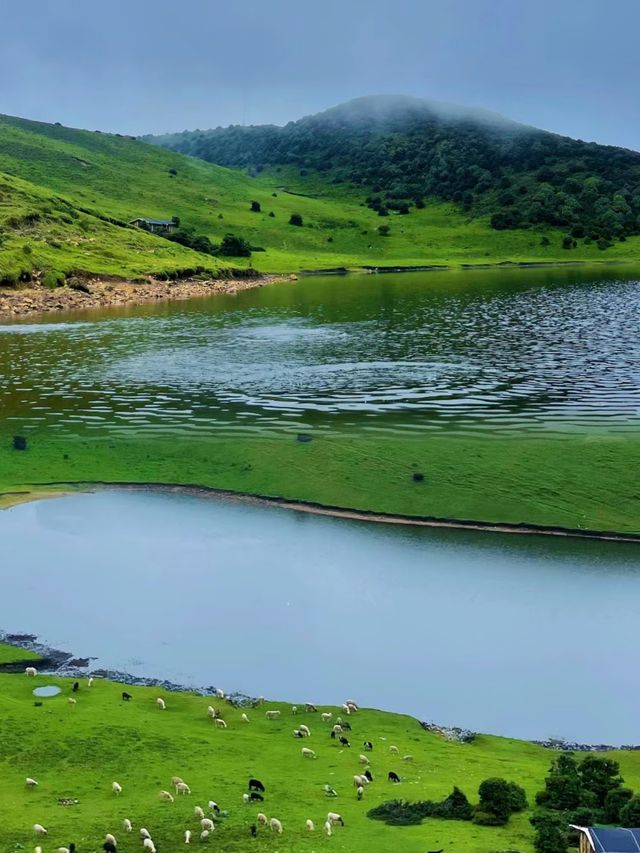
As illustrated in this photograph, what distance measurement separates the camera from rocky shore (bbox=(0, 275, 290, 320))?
14025 centimetres

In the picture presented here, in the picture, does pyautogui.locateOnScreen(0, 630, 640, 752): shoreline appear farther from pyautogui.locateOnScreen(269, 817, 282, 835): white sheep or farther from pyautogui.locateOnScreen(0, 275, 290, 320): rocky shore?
pyautogui.locateOnScreen(0, 275, 290, 320): rocky shore

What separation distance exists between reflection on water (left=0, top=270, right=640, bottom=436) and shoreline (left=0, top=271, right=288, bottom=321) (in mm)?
10491

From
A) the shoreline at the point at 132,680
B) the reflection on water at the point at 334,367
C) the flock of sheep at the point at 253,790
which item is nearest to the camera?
the flock of sheep at the point at 253,790

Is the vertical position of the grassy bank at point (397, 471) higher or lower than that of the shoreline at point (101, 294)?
lower

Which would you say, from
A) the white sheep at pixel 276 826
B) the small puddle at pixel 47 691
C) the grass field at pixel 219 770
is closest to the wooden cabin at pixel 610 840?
the grass field at pixel 219 770

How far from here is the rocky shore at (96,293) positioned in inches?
5522

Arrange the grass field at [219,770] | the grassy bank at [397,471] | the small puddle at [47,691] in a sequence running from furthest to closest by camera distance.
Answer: the grassy bank at [397,471]
the small puddle at [47,691]
the grass field at [219,770]

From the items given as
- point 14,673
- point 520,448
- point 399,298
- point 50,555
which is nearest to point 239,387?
point 520,448

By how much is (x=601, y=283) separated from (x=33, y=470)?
445 ft

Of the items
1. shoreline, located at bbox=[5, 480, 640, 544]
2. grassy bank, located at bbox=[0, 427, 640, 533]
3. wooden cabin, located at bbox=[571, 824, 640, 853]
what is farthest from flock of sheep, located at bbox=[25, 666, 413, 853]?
grassy bank, located at bbox=[0, 427, 640, 533]

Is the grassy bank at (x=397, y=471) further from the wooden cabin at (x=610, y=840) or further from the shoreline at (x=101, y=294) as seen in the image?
the shoreline at (x=101, y=294)

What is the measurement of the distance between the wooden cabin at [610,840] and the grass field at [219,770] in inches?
74.6

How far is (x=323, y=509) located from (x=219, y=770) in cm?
2822

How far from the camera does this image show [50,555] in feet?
151
